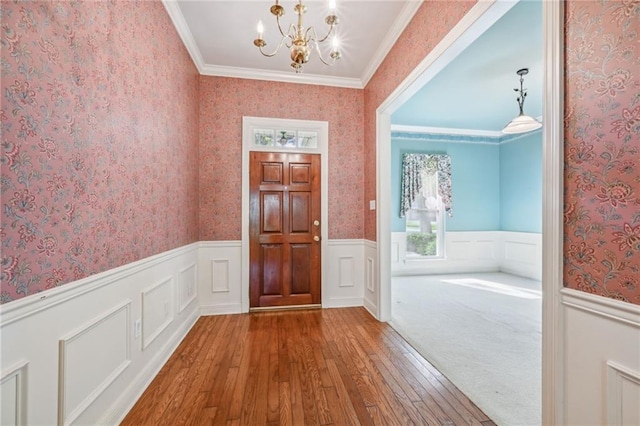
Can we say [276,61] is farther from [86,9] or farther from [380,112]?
[86,9]

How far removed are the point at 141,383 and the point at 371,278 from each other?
2.42m

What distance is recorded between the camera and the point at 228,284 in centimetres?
334

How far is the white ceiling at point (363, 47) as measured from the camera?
2.37m

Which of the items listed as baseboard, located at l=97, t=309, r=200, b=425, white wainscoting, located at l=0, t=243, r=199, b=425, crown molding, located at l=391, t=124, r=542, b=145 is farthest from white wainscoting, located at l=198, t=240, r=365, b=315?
Result: crown molding, located at l=391, t=124, r=542, b=145

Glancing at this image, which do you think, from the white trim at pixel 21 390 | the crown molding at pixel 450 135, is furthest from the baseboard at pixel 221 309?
the crown molding at pixel 450 135

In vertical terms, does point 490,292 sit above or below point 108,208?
below

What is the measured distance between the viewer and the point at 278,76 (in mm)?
3428

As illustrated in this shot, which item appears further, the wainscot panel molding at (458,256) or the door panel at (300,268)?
the wainscot panel molding at (458,256)

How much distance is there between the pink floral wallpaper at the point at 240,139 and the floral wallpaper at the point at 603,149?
259 centimetres

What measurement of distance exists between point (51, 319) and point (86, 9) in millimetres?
1457

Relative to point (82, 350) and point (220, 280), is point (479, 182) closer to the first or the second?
point (220, 280)

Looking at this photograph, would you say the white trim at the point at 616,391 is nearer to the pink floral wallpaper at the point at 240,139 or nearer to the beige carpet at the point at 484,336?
the beige carpet at the point at 484,336

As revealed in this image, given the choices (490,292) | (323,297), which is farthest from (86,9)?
(490,292)

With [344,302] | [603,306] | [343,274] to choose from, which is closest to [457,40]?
[603,306]
